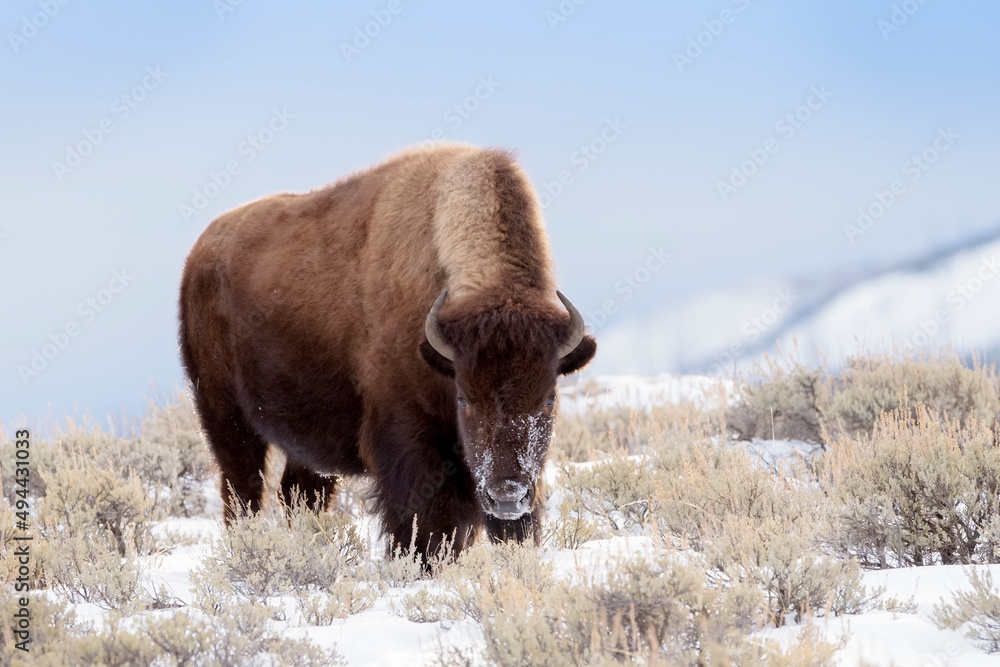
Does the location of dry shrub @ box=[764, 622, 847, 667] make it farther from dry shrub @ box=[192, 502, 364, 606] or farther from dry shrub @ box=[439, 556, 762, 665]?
dry shrub @ box=[192, 502, 364, 606]

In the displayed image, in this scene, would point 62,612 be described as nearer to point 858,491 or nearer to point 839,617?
point 839,617

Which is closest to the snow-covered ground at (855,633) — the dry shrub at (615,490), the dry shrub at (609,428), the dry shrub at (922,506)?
the dry shrub at (922,506)

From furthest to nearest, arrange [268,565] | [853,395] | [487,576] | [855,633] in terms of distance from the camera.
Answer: [853,395] → [268,565] → [487,576] → [855,633]

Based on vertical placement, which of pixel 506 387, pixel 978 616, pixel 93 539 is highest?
pixel 506 387

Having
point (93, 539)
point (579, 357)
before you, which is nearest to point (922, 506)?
point (579, 357)

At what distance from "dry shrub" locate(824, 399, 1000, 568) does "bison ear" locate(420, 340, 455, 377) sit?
233 centimetres

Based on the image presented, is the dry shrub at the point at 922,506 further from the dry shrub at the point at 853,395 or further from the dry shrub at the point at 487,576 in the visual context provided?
the dry shrub at the point at 853,395

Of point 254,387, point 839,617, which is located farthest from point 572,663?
point 254,387

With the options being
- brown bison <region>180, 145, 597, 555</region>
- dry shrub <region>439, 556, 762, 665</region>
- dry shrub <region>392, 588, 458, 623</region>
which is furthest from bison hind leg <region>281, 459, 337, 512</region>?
dry shrub <region>439, 556, 762, 665</region>

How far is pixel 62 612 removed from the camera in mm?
3463

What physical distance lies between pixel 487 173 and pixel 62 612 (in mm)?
3372

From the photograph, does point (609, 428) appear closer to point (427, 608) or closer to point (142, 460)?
point (142, 460)

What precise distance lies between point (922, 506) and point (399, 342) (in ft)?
10.4

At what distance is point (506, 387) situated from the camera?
173 inches
